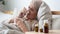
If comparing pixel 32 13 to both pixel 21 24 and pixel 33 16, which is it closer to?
pixel 33 16

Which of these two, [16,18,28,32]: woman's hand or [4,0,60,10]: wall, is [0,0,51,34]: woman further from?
[4,0,60,10]: wall

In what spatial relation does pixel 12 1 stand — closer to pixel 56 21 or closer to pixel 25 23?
pixel 25 23

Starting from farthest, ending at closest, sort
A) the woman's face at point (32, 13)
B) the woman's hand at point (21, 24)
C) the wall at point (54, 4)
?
the wall at point (54, 4) → the woman's face at point (32, 13) → the woman's hand at point (21, 24)

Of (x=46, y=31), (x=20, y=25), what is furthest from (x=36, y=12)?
(x=46, y=31)

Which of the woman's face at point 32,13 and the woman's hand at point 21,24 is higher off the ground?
the woman's face at point 32,13

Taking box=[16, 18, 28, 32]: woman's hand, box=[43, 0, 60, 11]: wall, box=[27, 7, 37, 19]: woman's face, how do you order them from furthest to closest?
box=[43, 0, 60, 11]: wall < box=[27, 7, 37, 19]: woman's face < box=[16, 18, 28, 32]: woman's hand

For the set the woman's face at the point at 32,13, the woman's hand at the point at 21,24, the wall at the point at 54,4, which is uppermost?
the wall at the point at 54,4

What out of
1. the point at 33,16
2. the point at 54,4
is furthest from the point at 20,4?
the point at 33,16

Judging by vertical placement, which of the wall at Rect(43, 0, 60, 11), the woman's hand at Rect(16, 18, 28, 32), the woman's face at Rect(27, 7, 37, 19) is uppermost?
the wall at Rect(43, 0, 60, 11)

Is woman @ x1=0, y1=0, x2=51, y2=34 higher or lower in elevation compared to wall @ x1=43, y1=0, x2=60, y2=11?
lower

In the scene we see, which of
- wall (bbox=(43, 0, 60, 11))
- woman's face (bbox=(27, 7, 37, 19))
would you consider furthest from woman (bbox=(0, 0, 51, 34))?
wall (bbox=(43, 0, 60, 11))

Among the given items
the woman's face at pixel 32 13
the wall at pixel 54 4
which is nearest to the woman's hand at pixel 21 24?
the woman's face at pixel 32 13

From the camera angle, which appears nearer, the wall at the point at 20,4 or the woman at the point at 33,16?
the woman at the point at 33,16

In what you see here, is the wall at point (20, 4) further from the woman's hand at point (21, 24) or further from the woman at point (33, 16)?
the woman's hand at point (21, 24)
